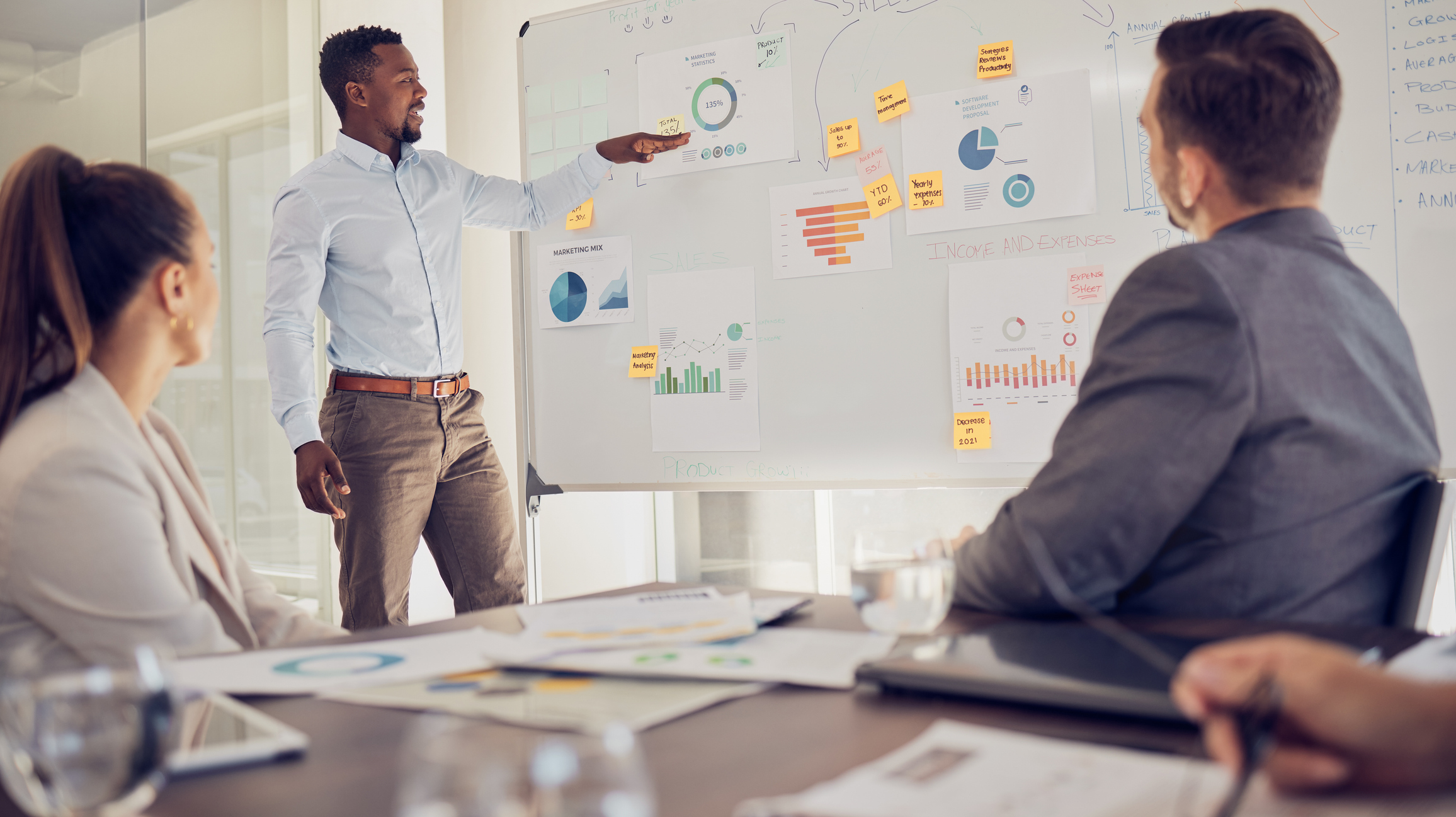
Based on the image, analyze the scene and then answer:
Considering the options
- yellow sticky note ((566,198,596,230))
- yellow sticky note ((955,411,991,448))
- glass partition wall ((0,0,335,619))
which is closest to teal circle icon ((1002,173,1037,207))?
yellow sticky note ((955,411,991,448))

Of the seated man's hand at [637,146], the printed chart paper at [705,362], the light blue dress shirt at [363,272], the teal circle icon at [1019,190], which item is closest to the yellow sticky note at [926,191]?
the teal circle icon at [1019,190]

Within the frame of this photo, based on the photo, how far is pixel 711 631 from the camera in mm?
938

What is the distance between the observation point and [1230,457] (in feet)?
3.29

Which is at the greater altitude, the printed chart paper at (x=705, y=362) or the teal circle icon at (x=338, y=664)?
the printed chart paper at (x=705, y=362)

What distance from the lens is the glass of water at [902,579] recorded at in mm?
904

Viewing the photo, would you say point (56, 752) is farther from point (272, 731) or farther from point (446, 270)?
point (446, 270)

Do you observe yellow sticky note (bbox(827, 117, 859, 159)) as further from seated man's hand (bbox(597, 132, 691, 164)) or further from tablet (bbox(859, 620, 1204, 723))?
tablet (bbox(859, 620, 1204, 723))

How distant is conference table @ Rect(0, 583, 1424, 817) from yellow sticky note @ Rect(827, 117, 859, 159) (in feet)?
6.23

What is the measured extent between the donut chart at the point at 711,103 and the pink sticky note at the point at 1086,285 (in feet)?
3.14

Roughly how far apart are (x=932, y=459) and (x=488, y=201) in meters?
1.37

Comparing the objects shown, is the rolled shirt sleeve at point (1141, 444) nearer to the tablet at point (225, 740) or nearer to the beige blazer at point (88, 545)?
the tablet at point (225, 740)

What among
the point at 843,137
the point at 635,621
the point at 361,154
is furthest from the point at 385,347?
the point at 635,621

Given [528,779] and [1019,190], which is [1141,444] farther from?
[1019,190]

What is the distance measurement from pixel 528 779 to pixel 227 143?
3.56 metres
